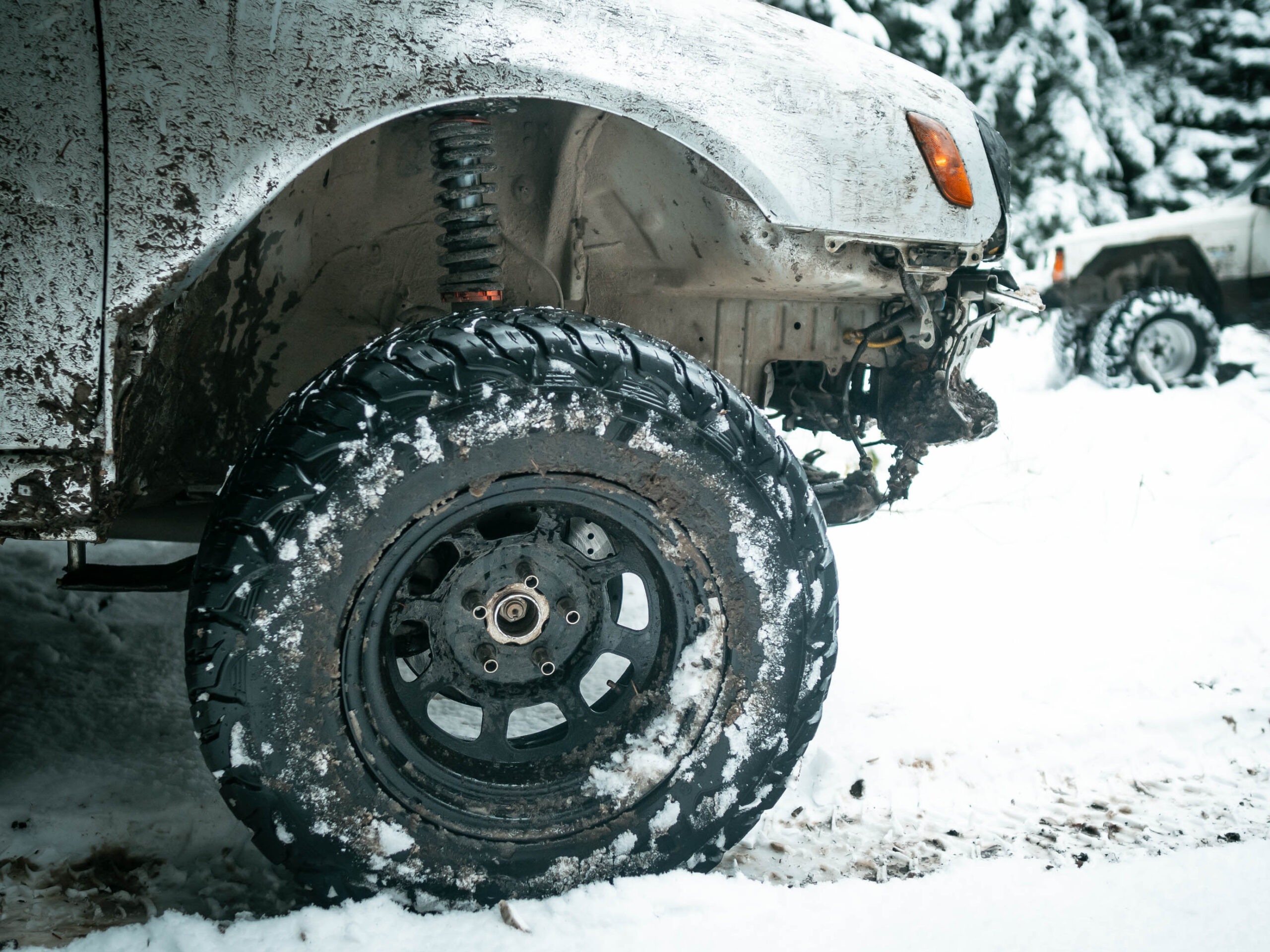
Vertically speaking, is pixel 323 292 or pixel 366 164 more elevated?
pixel 366 164

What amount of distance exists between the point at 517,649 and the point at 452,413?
515 mm

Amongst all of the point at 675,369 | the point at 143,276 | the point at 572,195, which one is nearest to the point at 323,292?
the point at 572,195

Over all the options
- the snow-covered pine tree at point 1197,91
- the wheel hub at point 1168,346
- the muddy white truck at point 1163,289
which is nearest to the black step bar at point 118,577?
Result: the muddy white truck at point 1163,289

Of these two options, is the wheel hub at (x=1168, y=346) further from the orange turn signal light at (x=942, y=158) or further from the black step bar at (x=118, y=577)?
the black step bar at (x=118, y=577)

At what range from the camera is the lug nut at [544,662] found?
170 centimetres

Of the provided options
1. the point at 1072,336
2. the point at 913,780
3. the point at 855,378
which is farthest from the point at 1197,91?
the point at 913,780

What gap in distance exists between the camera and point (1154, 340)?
6.88 meters

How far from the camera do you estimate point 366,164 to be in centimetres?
205

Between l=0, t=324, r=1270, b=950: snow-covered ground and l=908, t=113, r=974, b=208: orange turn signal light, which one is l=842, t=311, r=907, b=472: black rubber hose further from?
l=0, t=324, r=1270, b=950: snow-covered ground

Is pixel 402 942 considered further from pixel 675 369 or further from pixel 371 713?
pixel 675 369

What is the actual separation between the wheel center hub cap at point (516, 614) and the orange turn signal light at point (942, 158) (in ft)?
4.07

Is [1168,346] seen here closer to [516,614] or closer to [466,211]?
[466,211]

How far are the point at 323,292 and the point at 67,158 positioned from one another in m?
0.95

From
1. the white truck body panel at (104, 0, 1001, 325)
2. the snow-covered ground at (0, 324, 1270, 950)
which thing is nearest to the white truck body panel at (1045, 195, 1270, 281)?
the snow-covered ground at (0, 324, 1270, 950)
